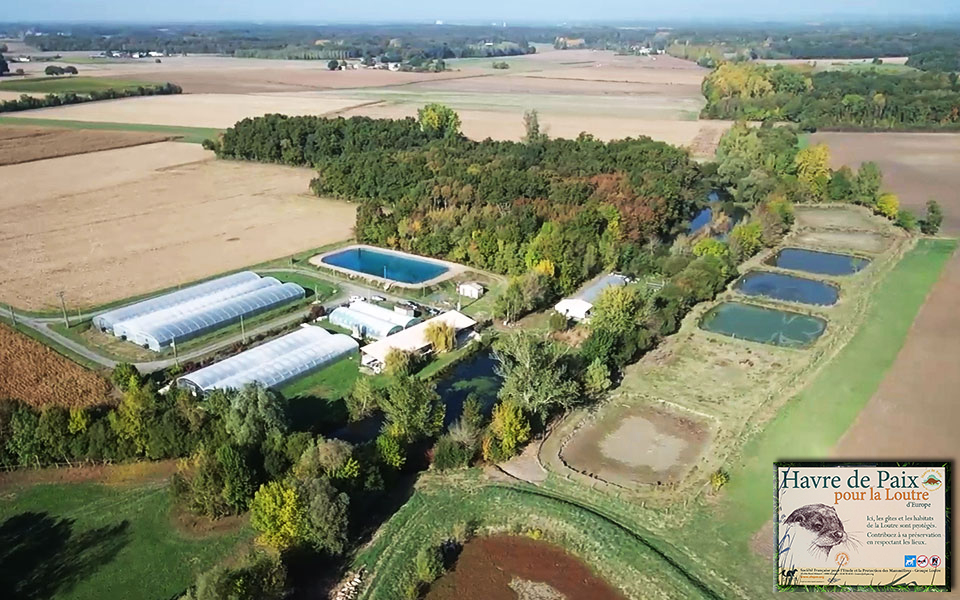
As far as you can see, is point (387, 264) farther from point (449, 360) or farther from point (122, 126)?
point (122, 126)

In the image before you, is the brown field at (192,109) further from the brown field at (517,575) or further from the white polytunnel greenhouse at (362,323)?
the brown field at (517,575)

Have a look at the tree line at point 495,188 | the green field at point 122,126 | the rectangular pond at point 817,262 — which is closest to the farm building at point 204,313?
the tree line at point 495,188

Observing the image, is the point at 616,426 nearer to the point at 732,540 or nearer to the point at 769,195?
the point at 732,540

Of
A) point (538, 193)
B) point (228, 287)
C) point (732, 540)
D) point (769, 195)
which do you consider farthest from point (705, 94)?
point (732, 540)

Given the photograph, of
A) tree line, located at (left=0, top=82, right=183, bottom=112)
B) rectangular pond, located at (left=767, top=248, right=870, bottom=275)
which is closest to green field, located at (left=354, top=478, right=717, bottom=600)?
rectangular pond, located at (left=767, top=248, right=870, bottom=275)

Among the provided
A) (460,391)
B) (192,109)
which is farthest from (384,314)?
(192,109)
